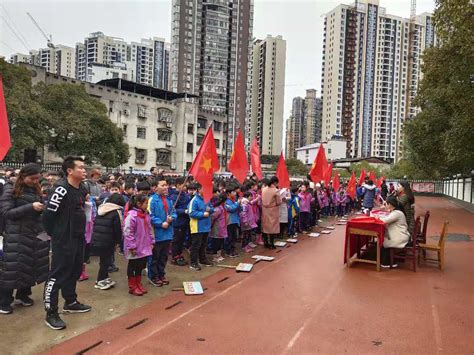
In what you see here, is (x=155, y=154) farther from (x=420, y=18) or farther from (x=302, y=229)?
(x=420, y=18)

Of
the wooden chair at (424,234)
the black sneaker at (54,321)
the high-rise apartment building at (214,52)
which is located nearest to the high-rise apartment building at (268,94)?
the high-rise apartment building at (214,52)

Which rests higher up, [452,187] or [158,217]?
[158,217]

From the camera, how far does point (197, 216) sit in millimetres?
7277

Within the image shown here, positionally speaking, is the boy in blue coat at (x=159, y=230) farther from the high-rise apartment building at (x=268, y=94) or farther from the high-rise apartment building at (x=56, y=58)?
the high-rise apartment building at (x=268, y=94)

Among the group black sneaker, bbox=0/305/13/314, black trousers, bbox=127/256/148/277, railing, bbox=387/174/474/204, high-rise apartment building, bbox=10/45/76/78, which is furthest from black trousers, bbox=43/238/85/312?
high-rise apartment building, bbox=10/45/76/78

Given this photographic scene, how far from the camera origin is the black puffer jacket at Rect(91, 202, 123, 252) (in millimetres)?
5945

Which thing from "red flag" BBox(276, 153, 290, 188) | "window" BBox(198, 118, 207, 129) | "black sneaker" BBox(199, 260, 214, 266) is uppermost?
"window" BBox(198, 118, 207, 129)

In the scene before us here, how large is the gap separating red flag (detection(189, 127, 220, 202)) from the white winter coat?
11.3 ft

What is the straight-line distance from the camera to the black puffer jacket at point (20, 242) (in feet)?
15.4

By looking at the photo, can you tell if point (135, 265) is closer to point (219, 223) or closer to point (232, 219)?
point (219, 223)

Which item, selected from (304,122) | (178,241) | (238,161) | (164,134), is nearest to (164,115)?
(164,134)

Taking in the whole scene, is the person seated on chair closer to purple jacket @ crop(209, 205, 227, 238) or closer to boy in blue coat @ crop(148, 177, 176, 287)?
purple jacket @ crop(209, 205, 227, 238)

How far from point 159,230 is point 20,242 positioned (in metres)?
2.07

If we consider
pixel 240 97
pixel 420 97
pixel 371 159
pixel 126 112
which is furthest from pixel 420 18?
pixel 420 97
